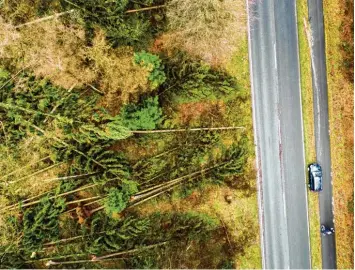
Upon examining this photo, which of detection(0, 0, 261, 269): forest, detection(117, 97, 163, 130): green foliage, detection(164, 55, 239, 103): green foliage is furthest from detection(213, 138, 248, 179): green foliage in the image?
detection(117, 97, 163, 130): green foliage

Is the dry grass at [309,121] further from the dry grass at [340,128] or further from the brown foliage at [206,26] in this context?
Result: the brown foliage at [206,26]

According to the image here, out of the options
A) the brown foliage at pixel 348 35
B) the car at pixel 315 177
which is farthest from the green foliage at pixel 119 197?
the brown foliage at pixel 348 35

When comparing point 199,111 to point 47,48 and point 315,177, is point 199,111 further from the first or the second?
point 47,48

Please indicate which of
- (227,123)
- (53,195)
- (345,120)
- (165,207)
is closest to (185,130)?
(227,123)

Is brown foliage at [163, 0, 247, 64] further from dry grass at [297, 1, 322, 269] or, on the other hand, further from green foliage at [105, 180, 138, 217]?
green foliage at [105, 180, 138, 217]

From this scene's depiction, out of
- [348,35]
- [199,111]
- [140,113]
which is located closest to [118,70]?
[140,113]
